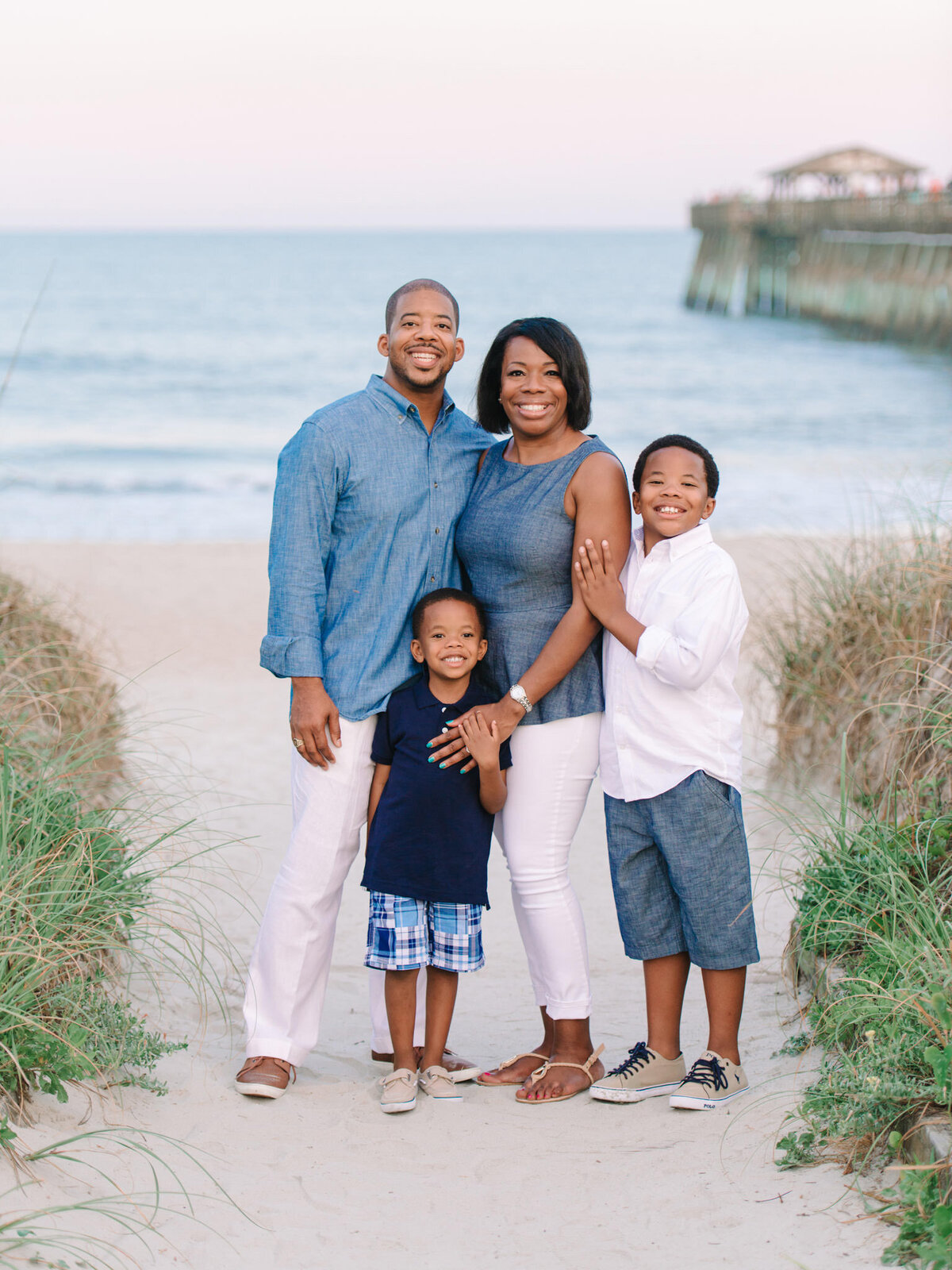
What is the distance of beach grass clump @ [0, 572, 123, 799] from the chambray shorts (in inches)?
80.0

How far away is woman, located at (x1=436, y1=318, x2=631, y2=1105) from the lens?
3500 millimetres

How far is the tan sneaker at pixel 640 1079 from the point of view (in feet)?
11.7

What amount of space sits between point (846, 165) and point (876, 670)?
47.0 meters

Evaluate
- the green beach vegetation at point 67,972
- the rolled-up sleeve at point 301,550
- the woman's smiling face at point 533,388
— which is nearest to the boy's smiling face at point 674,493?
the woman's smiling face at point 533,388

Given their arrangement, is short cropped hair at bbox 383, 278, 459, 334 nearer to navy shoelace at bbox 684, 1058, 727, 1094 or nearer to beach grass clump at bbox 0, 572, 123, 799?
beach grass clump at bbox 0, 572, 123, 799

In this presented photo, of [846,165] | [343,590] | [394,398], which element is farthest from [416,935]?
[846,165]

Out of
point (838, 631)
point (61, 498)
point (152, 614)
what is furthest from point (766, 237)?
point (838, 631)

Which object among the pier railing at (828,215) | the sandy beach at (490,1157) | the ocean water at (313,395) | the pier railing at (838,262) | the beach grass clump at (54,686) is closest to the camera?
the sandy beach at (490,1157)

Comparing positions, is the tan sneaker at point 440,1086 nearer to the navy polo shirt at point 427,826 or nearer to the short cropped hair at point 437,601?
the navy polo shirt at point 427,826

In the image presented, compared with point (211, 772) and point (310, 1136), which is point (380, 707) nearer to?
point (310, 1136)

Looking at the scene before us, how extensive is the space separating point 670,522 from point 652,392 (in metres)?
26.7

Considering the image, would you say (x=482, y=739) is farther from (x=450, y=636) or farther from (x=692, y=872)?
(x=692, y=872)

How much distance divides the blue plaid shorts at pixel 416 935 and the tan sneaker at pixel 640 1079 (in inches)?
19.9

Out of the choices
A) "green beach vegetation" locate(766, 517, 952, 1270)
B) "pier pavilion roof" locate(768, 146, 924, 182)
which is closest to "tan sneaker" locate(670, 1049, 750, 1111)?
"green beach vegetation" locate(766, 517, 952, 1270)
